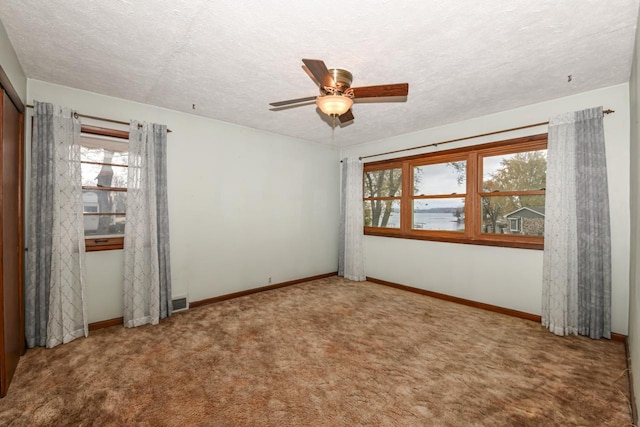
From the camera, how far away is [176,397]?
6.54 feet

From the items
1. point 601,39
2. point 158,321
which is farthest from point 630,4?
point 158,321

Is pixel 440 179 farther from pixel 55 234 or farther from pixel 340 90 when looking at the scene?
pixel 55 234

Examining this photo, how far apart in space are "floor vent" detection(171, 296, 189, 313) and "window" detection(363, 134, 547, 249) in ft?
10.8

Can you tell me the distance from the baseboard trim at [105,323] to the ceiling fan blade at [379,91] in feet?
11.8

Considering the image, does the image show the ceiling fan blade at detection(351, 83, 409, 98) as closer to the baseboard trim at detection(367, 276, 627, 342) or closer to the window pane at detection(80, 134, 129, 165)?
the window pane at detection(80, 134, 129, 165)

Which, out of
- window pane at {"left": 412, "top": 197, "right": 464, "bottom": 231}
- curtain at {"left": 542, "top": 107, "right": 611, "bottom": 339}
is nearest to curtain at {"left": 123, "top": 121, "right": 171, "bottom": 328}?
window pane at {"left": 412, "top": 197, "right": 464, "bottom": 231}

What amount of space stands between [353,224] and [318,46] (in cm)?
352

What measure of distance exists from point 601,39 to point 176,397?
4.15 metres

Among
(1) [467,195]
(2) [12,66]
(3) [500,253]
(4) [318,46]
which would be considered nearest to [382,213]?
(1) [467,195]

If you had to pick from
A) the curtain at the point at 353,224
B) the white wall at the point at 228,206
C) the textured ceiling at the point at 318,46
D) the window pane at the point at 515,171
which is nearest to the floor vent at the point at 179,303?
the white wall at the point at 228,206

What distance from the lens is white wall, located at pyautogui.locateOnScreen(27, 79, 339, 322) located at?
10.5ft

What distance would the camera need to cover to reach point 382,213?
17.0ft

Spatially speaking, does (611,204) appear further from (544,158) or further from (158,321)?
(158,321)

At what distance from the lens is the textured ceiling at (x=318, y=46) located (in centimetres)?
180
